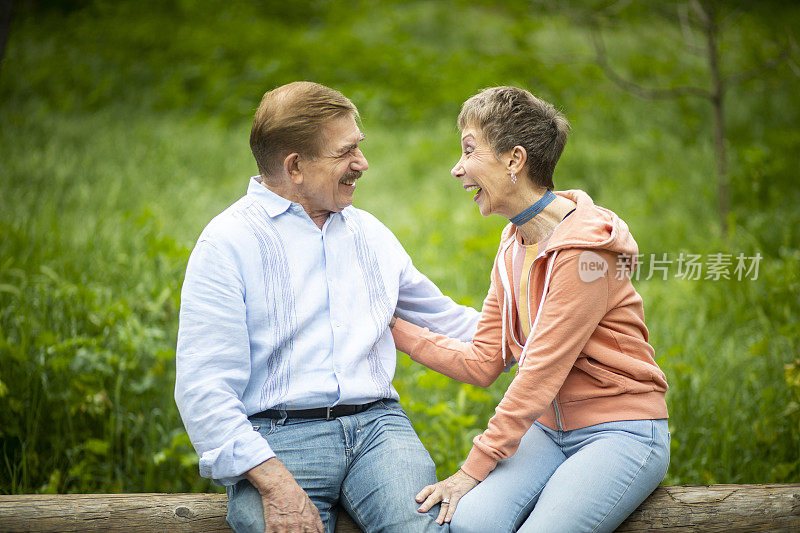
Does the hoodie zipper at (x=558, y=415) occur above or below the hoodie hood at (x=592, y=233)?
below

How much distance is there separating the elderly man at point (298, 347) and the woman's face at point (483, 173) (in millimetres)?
393

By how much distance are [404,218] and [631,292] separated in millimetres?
4616

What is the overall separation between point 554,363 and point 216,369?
1.07m

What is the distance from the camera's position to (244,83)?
11164mm

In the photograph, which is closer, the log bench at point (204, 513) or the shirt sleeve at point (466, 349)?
the log bench at point (204, 513)

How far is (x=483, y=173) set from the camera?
7.88ft

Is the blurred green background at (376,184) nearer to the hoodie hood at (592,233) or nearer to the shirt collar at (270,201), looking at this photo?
the hoodie hood at (592,233)

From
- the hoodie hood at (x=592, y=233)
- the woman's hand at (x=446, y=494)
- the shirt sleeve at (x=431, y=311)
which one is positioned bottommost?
the woman's hand at (x=446, y=494)

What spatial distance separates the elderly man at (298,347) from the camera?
2.15 metres

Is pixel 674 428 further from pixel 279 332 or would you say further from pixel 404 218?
pixel 404 218

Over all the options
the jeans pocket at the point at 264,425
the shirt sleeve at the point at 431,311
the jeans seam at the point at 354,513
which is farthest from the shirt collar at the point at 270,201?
the jeans seam at the point at 354,513

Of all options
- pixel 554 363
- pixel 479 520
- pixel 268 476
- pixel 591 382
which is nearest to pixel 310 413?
pixel 268 476

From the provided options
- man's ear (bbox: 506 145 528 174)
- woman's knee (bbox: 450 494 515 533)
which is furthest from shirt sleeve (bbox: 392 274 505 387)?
woman's knee (bbox: 450 494 515 533)

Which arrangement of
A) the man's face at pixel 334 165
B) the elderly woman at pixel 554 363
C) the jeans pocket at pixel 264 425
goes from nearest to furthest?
the elderly woman at pixel 554 363 < the jeans pocket at pixel 264 425 < the man's face at pixel 334 165
